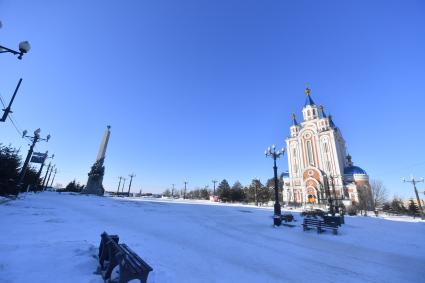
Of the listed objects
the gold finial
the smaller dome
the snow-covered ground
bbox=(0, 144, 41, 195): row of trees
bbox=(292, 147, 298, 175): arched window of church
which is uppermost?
the gold finial

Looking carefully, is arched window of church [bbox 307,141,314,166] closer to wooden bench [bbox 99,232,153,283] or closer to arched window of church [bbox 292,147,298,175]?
arched window of church [bbox 292,147,298,175]

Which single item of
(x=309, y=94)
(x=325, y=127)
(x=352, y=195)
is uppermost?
(x=309, y=94)

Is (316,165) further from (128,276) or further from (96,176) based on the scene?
(128,276)

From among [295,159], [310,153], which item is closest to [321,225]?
[310,153]

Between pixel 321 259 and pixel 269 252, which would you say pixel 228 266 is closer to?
pixel 269 252

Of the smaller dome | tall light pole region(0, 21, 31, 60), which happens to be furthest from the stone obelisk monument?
the smaller dome

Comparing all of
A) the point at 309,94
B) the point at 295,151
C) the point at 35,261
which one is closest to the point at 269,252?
the point at 35,261

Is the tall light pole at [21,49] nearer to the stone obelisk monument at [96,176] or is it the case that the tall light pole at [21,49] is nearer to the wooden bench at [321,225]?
the wooden bench at [321,225]

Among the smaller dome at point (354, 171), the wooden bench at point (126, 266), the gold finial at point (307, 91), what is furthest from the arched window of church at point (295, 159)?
the wooden bench at point (126, 266)

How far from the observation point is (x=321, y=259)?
6.64 meters

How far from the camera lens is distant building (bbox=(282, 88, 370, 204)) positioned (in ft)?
160

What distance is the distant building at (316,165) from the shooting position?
160ft

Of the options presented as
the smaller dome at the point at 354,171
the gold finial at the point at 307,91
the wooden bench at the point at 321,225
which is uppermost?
the gold finial at the point at 307,91

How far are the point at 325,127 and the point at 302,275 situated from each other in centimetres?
6127
